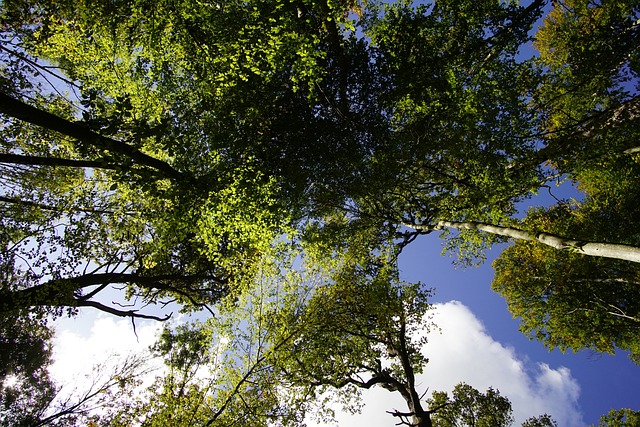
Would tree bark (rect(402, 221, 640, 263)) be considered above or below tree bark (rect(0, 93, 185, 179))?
below

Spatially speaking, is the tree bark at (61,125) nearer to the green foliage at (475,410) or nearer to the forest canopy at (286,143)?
the forest canopy at (286,143)

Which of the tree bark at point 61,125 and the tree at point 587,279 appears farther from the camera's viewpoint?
the tree at point 587,279

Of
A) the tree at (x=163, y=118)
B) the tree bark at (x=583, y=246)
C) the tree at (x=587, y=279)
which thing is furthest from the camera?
the tree at (x=587, y=279)

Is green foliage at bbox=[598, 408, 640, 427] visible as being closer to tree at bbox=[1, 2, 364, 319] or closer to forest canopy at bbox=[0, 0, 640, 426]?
forest canopy at bbox=[0, 0, 640, 426]

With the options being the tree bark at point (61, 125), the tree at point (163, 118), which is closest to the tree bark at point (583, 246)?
the tree at point (163, 118)

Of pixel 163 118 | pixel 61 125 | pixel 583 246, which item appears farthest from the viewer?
pixel 163 118

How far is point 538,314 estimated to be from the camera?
691 inches

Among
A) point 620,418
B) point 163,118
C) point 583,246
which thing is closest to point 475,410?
point 620,418

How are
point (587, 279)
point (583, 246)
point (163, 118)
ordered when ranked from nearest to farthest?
point (583, 246) < point (163, 118) < point (587, 279)

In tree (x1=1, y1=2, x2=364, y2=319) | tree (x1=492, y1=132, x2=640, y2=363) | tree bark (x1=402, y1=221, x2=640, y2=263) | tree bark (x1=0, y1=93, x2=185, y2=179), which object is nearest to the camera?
tree bark (x1=0, y1=93, x2=185, y2=179)

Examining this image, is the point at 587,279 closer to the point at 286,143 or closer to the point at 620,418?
the point at 620,418

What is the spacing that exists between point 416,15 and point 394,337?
1232cm

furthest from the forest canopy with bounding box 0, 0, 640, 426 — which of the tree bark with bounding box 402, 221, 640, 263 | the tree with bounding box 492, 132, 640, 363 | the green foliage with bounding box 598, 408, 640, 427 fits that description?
the green foliage with bounding box 598, 408, 640, 427

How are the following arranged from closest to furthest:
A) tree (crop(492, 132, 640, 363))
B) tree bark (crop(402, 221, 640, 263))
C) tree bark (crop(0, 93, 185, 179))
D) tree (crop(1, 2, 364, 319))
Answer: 1. tree bark (crop(0, 93, 185, 179))
2. tree bark (crop(402, 221, 640, 263))
3. tree (crop(1, 2, 364, 319))
4. tree (crop(492, 132, 640, 363))
